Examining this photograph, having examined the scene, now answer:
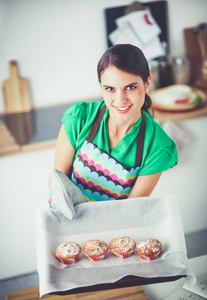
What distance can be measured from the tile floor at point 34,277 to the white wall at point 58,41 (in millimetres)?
1013

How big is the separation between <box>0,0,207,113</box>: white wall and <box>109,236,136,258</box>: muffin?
4.68ft

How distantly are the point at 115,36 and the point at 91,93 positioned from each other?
376 millimetres

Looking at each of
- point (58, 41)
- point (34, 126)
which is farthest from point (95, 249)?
point (58, 41)

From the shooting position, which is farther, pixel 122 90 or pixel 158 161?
pixel 158 161

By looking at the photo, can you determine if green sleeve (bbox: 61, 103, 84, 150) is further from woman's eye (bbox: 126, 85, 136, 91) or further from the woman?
woman's eye (bbox: 126, 85, 136, 91)

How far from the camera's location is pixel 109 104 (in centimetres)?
101

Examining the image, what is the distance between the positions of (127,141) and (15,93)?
4.04ft

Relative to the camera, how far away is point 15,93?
218 cm

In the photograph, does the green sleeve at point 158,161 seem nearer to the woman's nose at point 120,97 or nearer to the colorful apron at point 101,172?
the colorful apron at point 101,172

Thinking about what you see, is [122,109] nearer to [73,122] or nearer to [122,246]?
[73,122]

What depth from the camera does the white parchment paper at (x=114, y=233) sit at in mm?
957

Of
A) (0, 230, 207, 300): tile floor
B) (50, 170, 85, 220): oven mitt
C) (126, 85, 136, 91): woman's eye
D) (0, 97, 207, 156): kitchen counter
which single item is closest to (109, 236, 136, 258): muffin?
(50, 170, 85, 220): oven mitt

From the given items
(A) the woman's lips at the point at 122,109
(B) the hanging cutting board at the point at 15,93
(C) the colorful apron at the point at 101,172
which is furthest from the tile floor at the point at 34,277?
(A) the woman's lips at the point at 122,109

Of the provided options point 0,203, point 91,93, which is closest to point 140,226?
point 0,203
